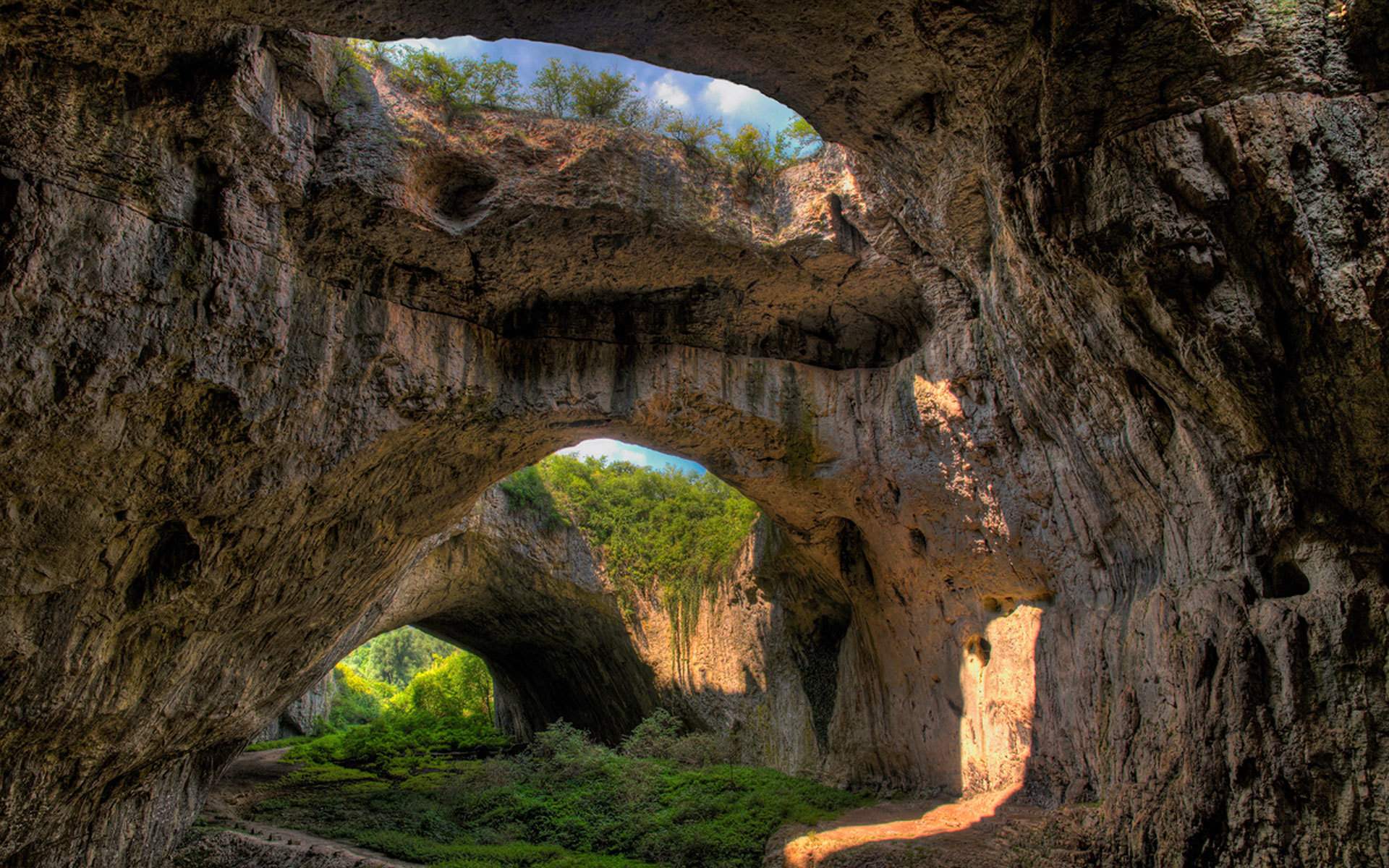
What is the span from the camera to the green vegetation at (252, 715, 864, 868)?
969cm

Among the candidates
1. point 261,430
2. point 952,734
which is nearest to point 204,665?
point 261,430

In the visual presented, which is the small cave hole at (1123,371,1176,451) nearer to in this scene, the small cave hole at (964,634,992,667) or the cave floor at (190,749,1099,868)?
the cave floor at (190,749,1099,868)

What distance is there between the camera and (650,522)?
16188 millimetres

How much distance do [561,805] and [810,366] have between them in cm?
753

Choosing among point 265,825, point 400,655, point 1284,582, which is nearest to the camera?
point 1284,582

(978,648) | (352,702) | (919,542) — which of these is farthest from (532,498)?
(352,702)

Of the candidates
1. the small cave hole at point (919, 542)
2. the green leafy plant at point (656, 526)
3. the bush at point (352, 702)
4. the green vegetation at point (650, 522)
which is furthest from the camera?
the bush at point (352, 702)

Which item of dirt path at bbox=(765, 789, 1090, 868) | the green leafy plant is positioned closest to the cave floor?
dirt path at bbox=(765, 789, 1090, 868)

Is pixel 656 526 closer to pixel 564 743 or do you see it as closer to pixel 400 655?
pixel 564 743

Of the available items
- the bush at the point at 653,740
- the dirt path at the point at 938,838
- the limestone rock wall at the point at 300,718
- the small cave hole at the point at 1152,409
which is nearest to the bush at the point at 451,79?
the small cave hole at the point at 1152,409

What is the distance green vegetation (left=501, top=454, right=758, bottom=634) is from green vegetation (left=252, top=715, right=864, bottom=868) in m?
2.71

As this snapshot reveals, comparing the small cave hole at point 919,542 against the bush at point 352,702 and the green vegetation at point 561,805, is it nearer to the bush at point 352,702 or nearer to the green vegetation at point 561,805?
the green vegetation at point 561,805

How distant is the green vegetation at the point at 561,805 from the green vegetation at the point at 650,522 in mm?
2706

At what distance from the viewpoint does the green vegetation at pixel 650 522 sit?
50.3 ft
